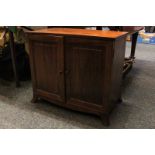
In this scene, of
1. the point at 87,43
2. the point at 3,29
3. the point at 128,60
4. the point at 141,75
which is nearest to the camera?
the point at 87,43

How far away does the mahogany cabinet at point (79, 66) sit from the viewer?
4.31 feet

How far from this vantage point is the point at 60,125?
1530 millimetres

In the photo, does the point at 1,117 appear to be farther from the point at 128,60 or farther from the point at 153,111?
the point at 128,60

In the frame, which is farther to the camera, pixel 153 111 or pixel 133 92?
pixel 133 92

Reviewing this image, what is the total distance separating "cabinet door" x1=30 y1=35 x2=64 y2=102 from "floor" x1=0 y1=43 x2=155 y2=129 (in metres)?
0.18

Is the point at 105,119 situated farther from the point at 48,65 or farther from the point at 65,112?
the point at 48,65

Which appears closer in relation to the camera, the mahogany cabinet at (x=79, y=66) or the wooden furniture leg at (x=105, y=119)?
the mahogany cabinet at (x=79, y=66)

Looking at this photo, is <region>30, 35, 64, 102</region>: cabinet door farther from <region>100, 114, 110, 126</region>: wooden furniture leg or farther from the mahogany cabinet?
<region>100, 114, 110, 126</region>: wooden furniture leg

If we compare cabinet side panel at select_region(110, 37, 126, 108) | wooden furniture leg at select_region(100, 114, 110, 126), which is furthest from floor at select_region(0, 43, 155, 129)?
cabinet side panel at select_region(110, 37, 126, 108)

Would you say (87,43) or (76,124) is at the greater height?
(87,43)

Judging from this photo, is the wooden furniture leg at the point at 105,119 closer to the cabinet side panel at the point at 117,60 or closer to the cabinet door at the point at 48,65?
the cabinet side panel at the point at 117,60

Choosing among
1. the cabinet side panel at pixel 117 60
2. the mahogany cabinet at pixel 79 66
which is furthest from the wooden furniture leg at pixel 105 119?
the cabinet side panel at pixel 117 60
